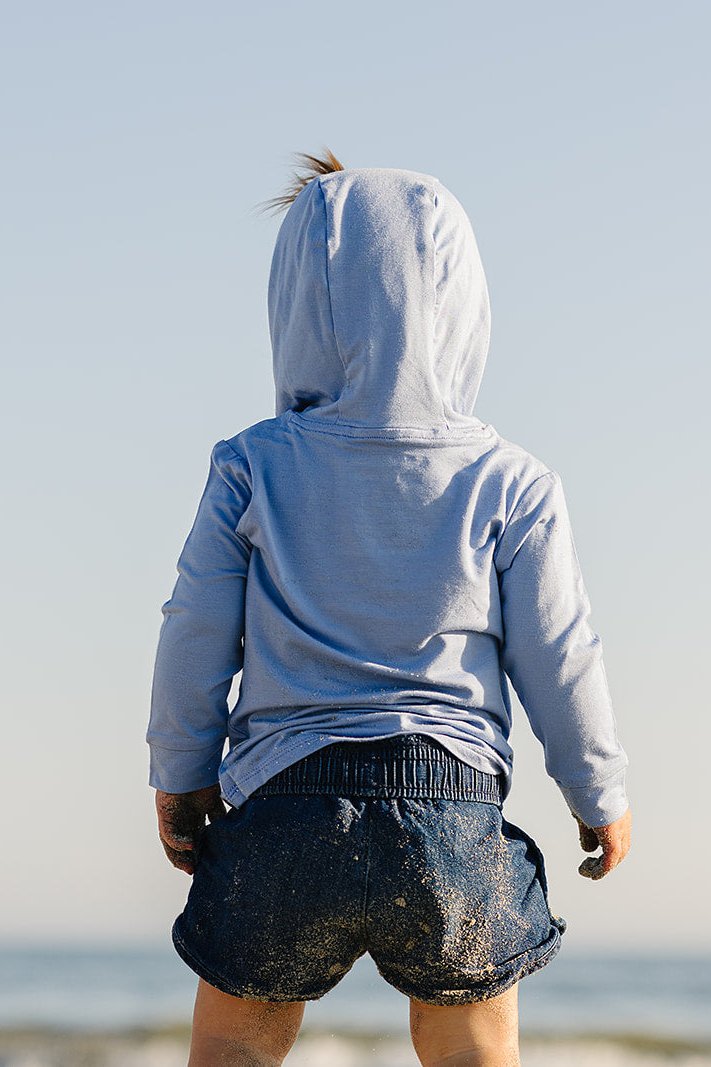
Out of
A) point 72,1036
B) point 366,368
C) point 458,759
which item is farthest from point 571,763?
point 72,1036

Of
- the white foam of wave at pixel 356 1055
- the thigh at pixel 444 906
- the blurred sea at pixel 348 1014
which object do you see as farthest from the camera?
the blurred sea at pixel 348 1014

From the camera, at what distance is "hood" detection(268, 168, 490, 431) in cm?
237

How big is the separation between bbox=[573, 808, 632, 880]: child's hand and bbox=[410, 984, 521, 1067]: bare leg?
0.86ft

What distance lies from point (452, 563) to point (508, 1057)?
2.56 ft

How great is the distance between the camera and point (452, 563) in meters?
2.28

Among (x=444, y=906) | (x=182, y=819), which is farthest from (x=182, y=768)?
(x=444, y=906)

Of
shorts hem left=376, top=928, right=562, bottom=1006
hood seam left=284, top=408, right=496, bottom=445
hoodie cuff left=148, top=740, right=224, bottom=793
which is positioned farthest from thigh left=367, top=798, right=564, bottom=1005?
hood seam left=284, top=408, right=496, bottom=445

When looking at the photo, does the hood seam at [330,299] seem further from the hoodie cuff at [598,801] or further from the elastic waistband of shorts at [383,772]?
the hoodie cuff at [598,801]

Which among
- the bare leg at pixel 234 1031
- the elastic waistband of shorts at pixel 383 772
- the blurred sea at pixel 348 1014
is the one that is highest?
the elastic waistband of shorts at pixel 383 772

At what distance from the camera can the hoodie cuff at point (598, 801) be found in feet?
7.66

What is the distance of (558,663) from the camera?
7.54 feet

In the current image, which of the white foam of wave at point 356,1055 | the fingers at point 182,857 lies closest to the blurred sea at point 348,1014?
the white foam of wave at point 356,1055

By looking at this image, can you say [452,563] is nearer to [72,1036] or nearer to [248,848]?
[248,848]

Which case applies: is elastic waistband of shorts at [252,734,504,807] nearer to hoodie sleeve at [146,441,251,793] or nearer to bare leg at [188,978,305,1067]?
hoodie sleeve at [146,441,251,793]
